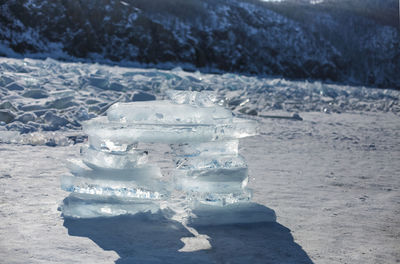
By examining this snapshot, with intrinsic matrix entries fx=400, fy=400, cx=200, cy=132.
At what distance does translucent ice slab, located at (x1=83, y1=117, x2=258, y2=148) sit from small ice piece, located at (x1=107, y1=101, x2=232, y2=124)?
0.15ft

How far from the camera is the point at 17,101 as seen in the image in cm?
468

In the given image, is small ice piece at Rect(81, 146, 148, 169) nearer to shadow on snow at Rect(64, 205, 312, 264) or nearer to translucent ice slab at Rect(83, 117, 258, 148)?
translucent ice slab at Rect(83, 117, 258, 148)

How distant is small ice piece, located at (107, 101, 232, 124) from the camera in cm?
174

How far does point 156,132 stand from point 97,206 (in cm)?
42

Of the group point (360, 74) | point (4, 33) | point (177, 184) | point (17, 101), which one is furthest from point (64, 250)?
point (360, 74)

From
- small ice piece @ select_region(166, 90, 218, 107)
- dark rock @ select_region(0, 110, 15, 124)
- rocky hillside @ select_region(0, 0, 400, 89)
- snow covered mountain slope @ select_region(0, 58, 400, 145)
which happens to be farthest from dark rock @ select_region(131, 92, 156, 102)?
rocky hillside @ select_region(0, 0, 400, 89)

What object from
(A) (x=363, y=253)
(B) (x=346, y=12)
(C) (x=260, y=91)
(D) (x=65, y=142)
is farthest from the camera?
(B) (x=346, y=12)

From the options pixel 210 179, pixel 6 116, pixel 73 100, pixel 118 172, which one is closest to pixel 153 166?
pixel 118 172

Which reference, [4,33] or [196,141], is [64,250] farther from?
[4,33]

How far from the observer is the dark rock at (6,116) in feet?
12.2

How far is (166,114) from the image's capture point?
1.75 m

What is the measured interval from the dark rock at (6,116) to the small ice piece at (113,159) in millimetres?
2295

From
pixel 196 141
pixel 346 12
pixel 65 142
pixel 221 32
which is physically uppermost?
pixel 346 12

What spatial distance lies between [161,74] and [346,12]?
97.1 feet
